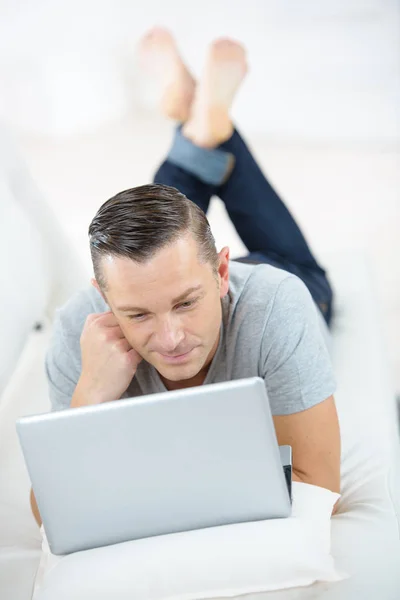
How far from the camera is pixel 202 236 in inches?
50.3

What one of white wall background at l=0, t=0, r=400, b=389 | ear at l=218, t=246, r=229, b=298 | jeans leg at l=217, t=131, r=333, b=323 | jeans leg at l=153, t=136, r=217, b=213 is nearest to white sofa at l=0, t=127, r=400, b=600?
jeans leg at l=217, t=131, r=333, b=323

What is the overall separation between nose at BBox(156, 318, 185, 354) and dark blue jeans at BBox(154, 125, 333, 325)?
0.73 metres

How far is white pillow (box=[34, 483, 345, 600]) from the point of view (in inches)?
44.8

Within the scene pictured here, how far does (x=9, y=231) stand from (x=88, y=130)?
2.06 meters

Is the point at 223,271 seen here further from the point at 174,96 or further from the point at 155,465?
the point at 174,96

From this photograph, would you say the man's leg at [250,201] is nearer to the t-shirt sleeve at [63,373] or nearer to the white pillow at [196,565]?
the t-shirt sleeve at [63,373]

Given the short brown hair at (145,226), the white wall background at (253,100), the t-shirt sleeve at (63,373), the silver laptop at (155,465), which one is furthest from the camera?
the white wall background at (253,100)

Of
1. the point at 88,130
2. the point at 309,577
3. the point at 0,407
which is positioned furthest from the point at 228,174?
the point at 88,130

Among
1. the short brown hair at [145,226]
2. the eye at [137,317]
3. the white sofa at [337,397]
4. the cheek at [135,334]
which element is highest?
the short brown hair at [145,226]

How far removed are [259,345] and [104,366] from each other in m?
0.24

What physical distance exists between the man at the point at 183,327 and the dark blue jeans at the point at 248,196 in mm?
488

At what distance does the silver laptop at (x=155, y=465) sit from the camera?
3.44 ft

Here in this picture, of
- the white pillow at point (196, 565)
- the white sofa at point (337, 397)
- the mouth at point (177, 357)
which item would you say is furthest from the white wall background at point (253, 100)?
the white pillow at point (196, 565)

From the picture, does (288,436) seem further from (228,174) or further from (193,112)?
(193,112)
